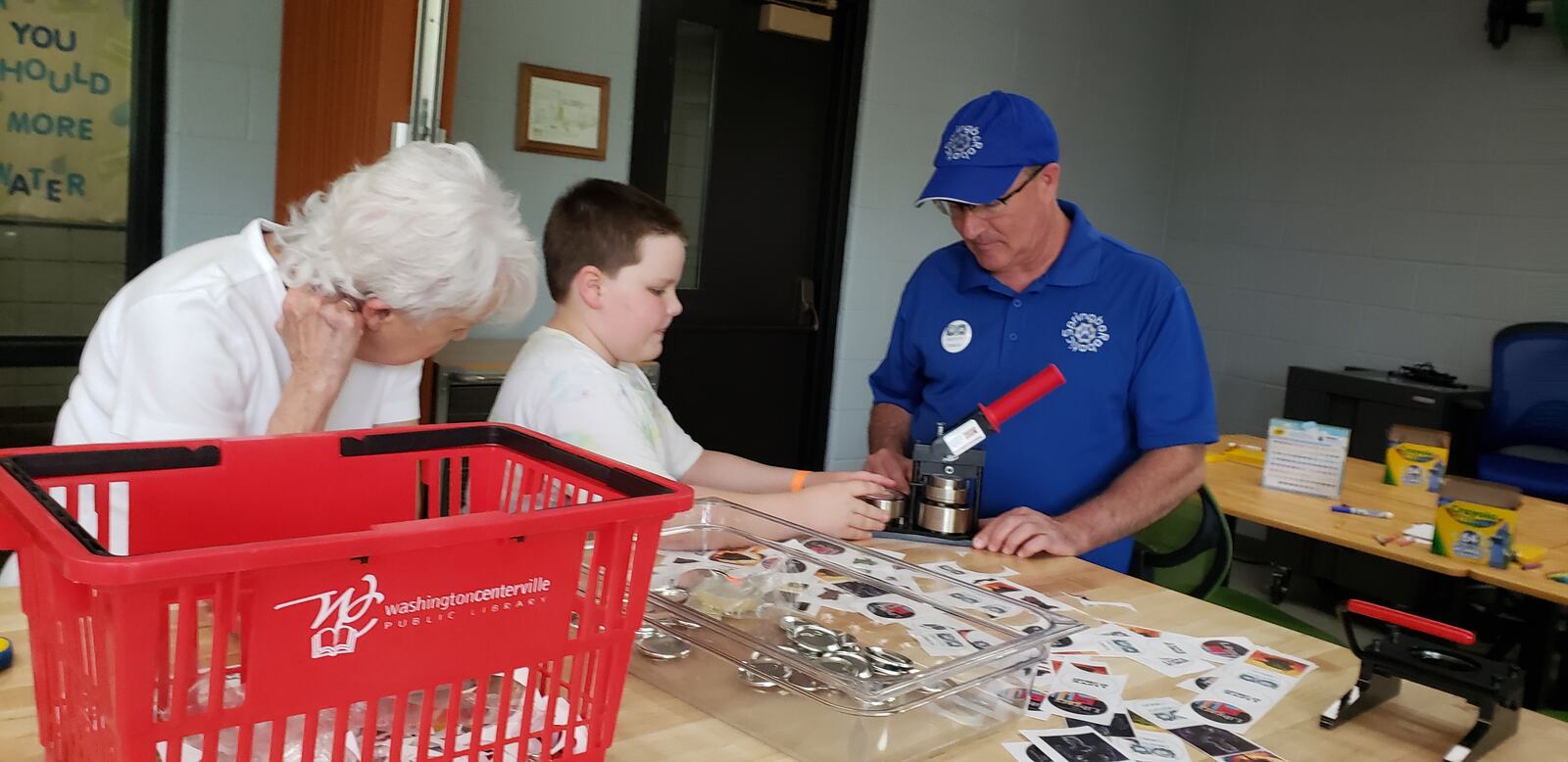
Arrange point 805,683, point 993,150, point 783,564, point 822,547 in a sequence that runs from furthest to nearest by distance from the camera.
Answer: point 993,150 < point 822,547 < point 783,564 < point 805,683

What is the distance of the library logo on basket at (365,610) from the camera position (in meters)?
0.75

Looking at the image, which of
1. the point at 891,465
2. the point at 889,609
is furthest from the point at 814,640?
the point at 891,465

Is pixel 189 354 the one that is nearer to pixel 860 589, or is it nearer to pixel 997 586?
pixel 860 589

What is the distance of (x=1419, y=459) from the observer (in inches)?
138

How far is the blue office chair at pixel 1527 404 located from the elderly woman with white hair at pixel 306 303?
14.8 feet

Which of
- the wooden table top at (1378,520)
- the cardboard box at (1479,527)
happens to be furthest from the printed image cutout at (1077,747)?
the cardboard box at (1479,527)

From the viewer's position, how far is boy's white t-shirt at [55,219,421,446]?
145cm

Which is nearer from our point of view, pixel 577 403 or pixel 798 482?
pixel 577 403

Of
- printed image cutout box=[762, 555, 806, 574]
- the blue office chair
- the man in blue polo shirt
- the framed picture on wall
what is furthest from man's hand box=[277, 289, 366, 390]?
the blue office chair

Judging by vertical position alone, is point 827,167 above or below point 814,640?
above

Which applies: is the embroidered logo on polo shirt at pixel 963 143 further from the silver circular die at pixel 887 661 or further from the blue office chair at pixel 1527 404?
the blue office chair at pixel 1527 404

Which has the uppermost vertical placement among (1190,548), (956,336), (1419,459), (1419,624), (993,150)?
(993,150)

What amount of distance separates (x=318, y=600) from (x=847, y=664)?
23.6 inches

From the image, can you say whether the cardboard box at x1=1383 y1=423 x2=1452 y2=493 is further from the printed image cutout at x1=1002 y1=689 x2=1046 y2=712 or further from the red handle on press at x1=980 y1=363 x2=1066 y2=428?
the printed image cutout at x1=1002 y1=689 x2=1046 y2=712
